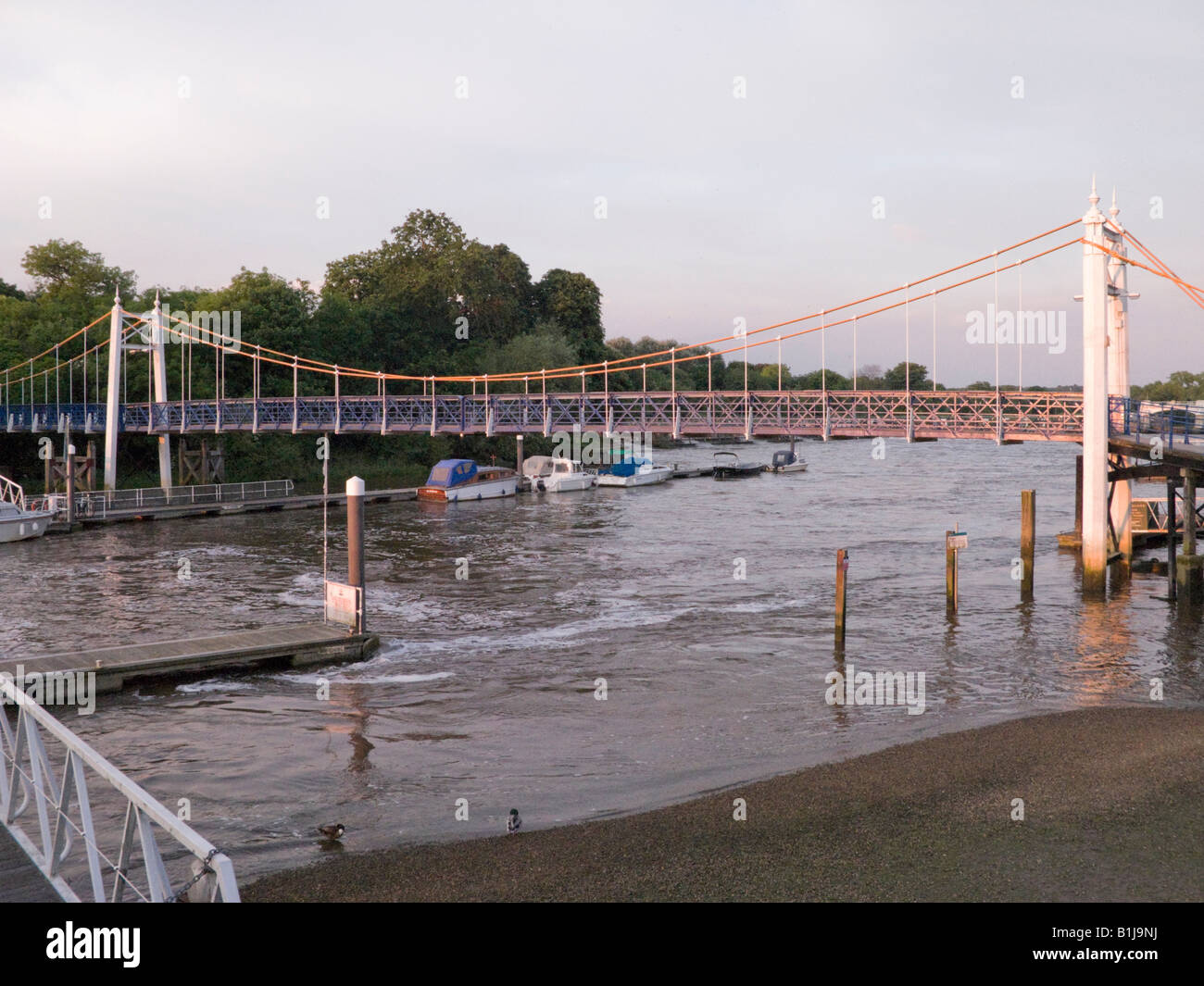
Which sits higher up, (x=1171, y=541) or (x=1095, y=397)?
(x=1095, y=397)

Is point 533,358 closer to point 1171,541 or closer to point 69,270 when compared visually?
point 69,270

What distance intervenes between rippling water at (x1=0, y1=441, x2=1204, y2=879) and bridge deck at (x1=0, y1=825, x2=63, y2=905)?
2672 mm

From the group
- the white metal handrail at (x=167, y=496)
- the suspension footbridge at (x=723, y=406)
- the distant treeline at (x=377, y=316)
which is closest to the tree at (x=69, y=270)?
the distant treeline at (x=377, y=316)

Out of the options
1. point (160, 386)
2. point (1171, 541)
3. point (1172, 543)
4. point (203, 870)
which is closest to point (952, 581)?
point (1172, 543)

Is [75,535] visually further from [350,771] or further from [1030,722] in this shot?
[1030,722]

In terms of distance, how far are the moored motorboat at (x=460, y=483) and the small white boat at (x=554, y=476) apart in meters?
2.99

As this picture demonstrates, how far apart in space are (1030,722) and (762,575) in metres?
16.1

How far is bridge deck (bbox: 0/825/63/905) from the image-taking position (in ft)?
27.8

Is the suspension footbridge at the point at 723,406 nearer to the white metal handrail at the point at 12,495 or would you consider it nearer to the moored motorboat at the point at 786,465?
the white metal handrail at the point at 12,495

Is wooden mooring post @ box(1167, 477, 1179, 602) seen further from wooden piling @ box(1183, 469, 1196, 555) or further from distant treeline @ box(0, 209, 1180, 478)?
distant treeline @ box(0, 209, 1180, 478)

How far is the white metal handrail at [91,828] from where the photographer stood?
6410 millimetres

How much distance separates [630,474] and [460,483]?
1516 centimetres

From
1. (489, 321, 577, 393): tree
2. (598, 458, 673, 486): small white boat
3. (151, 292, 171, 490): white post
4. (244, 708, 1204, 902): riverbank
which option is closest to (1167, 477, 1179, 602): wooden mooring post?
(244, 708, 1204, 902): riverbank

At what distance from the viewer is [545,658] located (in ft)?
70.8
